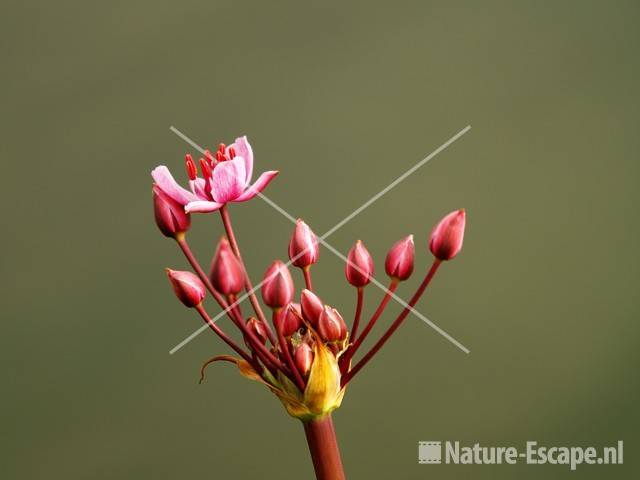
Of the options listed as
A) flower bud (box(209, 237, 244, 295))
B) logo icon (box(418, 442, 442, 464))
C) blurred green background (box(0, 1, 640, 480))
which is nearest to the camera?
flower bud (box(209, 237, 244, 295))

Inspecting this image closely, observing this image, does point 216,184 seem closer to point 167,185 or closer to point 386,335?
point 167,185

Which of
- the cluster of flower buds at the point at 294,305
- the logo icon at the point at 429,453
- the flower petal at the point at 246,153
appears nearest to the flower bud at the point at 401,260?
the cluster of flower buds at the point at 294,305

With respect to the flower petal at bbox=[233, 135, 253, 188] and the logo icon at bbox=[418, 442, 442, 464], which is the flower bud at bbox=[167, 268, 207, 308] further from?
the logo icon at bbox=[418, 442, 442, 464]

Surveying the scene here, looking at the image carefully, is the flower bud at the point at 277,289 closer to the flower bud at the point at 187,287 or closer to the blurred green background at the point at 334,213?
the flower bud at the point at 187,287

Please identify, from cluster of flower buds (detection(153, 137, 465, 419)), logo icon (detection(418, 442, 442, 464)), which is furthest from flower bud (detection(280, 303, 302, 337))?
logo icon (detection(418, 442, 442, 464))

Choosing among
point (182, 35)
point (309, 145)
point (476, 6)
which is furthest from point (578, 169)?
point (182, 35)

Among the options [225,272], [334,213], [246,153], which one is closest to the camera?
[225,272]

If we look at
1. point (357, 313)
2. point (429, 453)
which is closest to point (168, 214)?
point (357, 313)
